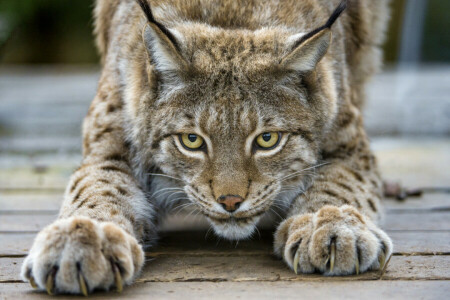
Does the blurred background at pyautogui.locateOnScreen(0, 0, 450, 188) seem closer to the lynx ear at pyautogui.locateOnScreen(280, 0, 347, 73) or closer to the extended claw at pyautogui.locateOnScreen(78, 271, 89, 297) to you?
the lynx ear at pyautogui.locateOnScreen(280, 0, 347, 73)

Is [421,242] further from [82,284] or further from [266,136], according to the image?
[82,284]

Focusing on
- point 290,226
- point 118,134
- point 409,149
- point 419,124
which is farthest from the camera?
point 419,124

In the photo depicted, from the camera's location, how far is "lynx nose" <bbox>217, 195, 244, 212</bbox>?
2.82 meters

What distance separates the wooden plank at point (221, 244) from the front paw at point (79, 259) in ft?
1.87

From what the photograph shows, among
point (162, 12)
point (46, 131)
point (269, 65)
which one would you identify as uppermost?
point (162, 12)

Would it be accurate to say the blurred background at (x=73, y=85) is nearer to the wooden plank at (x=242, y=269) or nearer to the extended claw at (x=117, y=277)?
the wooden plank at (x=242, y=269)

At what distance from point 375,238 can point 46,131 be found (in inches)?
223

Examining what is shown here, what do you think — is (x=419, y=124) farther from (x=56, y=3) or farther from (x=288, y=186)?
(x=56, y=3)

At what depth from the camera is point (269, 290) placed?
7.95ft

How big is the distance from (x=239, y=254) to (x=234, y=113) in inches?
23.1

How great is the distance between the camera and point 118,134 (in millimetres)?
3434

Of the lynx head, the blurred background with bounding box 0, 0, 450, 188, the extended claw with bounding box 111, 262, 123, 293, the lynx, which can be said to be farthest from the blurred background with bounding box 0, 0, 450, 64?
the extended claw with bounding box 111, 262, 123, 293

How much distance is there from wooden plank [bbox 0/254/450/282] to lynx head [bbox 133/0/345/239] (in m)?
0.18

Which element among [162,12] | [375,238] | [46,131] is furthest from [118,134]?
[46,131]
